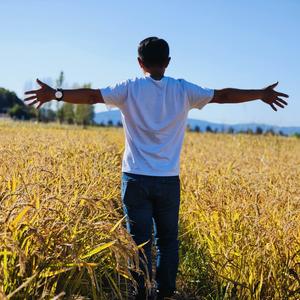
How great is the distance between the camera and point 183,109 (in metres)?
3.37

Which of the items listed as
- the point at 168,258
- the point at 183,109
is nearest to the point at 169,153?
the point at 183,109

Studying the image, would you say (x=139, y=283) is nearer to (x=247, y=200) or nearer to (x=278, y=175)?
(x=247, y=200)

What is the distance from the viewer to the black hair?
3.23 metres

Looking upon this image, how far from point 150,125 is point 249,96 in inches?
28.7

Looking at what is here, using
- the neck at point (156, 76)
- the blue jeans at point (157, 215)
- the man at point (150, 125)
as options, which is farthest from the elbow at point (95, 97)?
the blue jeans at point (157, 215)

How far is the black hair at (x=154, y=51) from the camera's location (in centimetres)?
323

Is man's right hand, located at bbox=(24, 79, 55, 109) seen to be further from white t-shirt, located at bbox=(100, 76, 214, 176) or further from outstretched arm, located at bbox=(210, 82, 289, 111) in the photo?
outstretched arm, located at bbox=(210, 82, 289, 111)

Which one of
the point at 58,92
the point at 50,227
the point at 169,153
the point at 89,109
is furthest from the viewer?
the point at 89,109

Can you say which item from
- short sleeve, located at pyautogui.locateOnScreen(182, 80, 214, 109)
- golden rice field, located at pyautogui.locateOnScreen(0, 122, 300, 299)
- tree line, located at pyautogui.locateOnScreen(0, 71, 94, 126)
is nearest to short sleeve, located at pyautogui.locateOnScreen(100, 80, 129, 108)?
short sleeve, located at pyautogui.locateOnScreen(182, 80, 214, 109)

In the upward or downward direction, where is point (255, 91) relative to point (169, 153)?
upward

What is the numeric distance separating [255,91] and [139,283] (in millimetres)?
1452

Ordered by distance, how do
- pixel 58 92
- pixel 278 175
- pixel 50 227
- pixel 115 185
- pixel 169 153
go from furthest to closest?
pixel 278 175, pixel 115 185, pixel 169 153, pixel 58 92, pixel 50 227

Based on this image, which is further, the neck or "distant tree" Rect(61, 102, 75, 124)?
"distant tree" Rect(61, 102, 75, 124)

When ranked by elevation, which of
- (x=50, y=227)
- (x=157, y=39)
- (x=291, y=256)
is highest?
(x=157, y=39)
